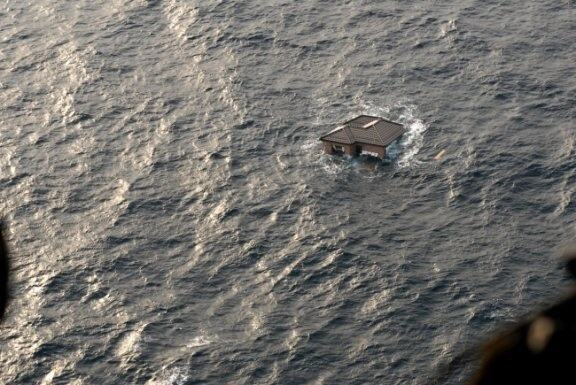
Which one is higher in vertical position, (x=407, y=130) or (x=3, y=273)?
(x=3, y=273)

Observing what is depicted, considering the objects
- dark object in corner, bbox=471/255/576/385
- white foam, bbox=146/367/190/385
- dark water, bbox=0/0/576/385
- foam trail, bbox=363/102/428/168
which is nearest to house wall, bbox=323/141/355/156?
dark water, bbox=0/0/576/385

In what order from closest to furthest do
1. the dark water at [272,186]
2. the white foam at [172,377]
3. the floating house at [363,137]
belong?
1. the white foam at [172,377]
2. the dark water at [272,186]
3. the floating house at [363,137]

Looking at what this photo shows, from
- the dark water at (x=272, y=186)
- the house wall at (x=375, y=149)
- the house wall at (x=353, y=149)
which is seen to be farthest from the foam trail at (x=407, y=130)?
the house wall at (x=353, y=149)

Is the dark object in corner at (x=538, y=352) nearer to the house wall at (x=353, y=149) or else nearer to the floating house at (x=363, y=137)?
the floating house at (x=363, y=137)

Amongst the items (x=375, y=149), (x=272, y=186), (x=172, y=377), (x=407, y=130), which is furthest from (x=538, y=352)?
(x=407, y=130)

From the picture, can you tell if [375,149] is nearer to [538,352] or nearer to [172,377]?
[172,377]

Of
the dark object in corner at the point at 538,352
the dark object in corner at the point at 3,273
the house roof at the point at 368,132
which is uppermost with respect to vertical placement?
the dark object in corner at the point at 3,273
